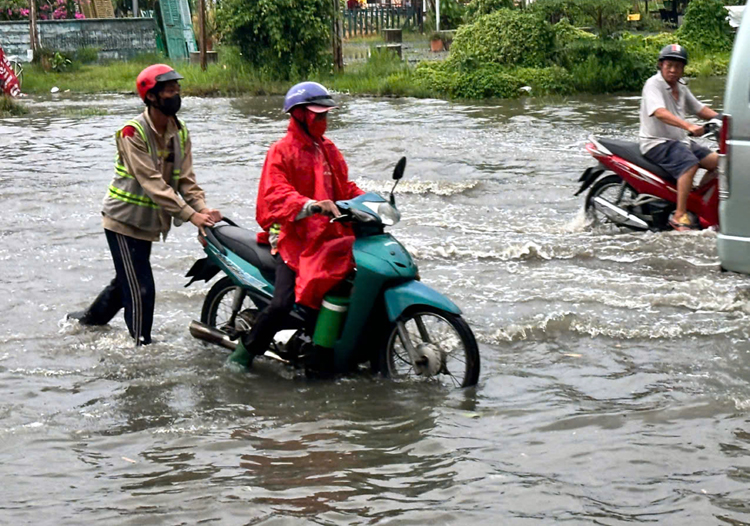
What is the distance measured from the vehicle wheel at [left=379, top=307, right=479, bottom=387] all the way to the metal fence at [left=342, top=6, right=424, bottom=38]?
111ft

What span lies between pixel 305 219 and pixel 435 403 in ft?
4.18

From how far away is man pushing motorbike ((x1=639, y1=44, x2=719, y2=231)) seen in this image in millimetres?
9312

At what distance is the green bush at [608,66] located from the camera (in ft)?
71.6

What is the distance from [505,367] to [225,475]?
2173 millimetres

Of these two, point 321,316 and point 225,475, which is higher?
point 321,316

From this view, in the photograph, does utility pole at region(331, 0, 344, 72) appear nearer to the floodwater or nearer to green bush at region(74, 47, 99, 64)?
green bush at region(74, 47, 99, 64)

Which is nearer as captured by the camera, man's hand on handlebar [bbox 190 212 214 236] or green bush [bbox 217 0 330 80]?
man's hand on handlebar [bbox 190 212 214 236]

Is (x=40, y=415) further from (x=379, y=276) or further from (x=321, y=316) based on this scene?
(x=379, y=276)

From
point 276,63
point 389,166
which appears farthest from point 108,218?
point 276,63

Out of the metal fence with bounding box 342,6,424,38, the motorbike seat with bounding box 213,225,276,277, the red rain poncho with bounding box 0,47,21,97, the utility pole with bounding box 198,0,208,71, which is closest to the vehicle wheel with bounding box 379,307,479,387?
the motorbike seat with bounding box 213,225,276,277

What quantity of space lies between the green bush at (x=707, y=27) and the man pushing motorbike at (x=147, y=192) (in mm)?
23392

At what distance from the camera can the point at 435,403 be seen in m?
5.80

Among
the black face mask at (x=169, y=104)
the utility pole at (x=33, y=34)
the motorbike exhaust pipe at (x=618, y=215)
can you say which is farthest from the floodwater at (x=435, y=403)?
the utility pole at (x=33, y=34)

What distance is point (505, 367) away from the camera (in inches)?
253
